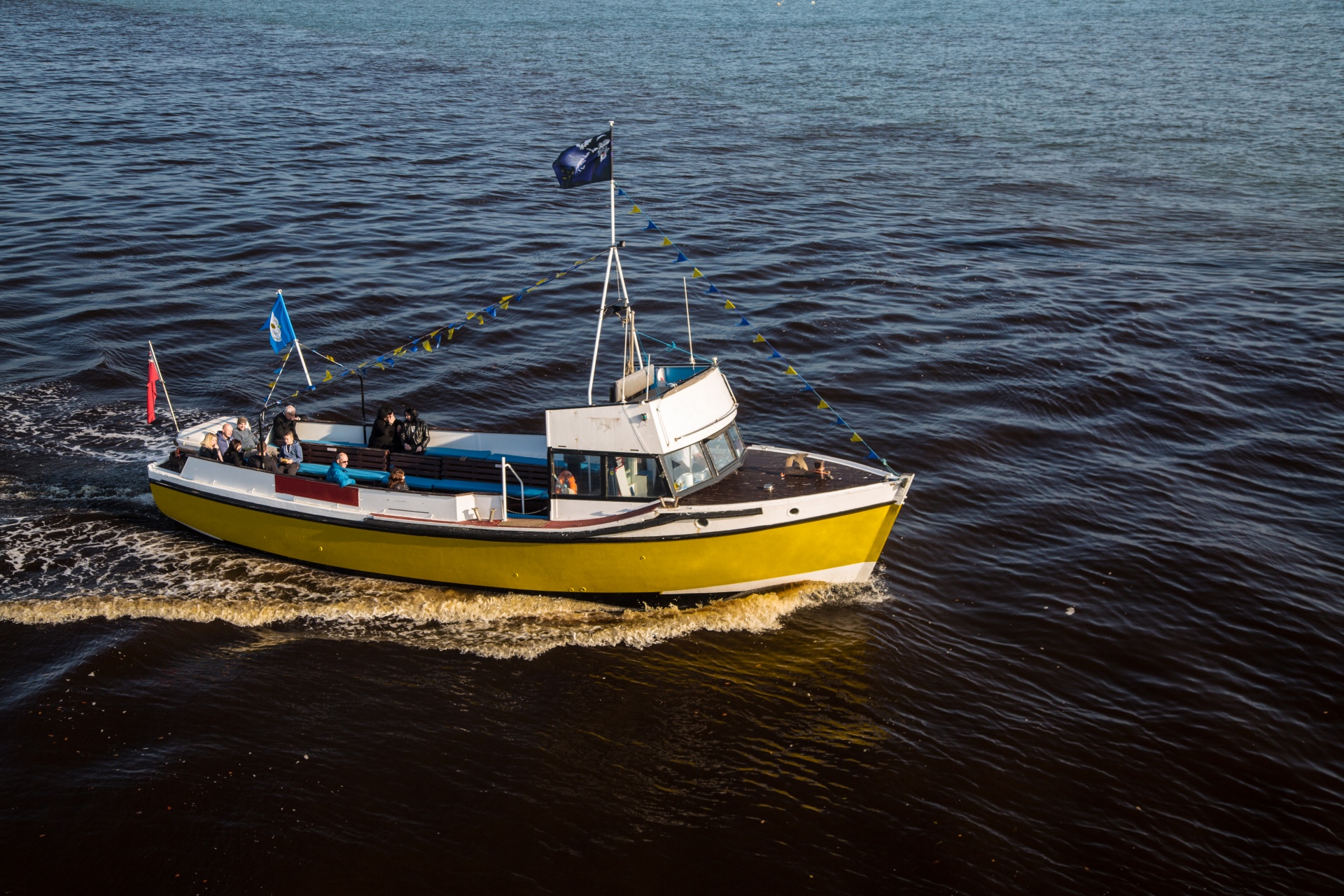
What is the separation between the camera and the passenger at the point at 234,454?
64.0 ft

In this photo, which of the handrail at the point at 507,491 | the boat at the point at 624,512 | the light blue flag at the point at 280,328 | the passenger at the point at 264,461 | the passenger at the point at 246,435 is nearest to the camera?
the boat at the point at 624,512

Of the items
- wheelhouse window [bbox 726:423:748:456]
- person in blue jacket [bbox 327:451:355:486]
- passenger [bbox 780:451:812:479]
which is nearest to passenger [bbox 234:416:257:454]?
person in blue jacket [bbox 327:451:355:486]

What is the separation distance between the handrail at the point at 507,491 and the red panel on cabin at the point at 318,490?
2634mm

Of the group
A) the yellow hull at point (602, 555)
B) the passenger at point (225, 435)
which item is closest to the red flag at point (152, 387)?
the passenger at point (225, 435)

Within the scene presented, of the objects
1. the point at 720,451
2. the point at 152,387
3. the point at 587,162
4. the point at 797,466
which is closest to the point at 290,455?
the point at 152,387

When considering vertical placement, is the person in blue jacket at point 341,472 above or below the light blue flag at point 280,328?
below

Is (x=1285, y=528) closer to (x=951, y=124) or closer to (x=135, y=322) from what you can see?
(x=135, y=322)

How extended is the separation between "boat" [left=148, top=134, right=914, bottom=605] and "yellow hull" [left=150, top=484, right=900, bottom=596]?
0.09 ft

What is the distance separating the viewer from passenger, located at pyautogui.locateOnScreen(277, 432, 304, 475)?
772 inches

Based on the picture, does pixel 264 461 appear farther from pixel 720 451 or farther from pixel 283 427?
pixel 720 451

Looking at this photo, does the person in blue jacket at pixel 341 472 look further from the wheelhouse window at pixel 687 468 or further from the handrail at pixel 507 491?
the wheelhouse window at pixel 687 468

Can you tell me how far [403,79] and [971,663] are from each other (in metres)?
61.7

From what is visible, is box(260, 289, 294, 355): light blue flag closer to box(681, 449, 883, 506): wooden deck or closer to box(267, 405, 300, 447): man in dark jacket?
box(267, 405, 300, 447): man in dark jacket

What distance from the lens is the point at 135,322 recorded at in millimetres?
30312
